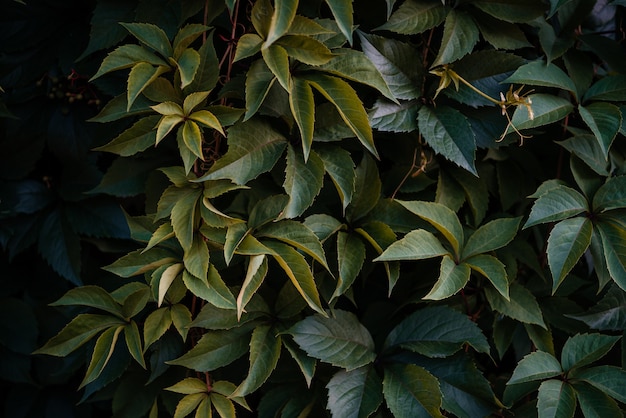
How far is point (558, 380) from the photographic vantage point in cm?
113

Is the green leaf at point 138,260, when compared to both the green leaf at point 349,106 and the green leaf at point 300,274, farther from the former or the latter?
the green leaf at point 349,106

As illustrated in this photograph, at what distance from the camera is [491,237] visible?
1155mm

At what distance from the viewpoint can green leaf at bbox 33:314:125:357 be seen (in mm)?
1145

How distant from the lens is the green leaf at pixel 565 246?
1.08m

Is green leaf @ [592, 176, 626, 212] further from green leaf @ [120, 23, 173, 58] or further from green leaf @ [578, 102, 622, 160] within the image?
green leaf @ [120, 23, 173, 58]

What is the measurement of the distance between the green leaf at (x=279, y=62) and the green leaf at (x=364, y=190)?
24 centimetres

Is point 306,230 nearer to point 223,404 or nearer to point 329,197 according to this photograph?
point 329,197

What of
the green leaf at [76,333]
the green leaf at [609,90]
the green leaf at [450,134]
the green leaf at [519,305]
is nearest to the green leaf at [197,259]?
the green leaf at [76,333]

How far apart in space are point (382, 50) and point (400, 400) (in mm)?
605

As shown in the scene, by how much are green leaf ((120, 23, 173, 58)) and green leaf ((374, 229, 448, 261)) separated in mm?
486

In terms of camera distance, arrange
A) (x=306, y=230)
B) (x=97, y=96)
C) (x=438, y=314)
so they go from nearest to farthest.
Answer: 1. (x=306, y=230)
2. (x=438, y=314)
3. (x=97, y=96)

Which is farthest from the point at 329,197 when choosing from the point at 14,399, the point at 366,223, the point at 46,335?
the point at 14,399

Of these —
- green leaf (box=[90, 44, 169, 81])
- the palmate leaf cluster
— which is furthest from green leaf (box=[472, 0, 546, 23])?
green leaf (box=[90, 44, 169, 81])

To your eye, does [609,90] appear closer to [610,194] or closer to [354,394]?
[610,194]
